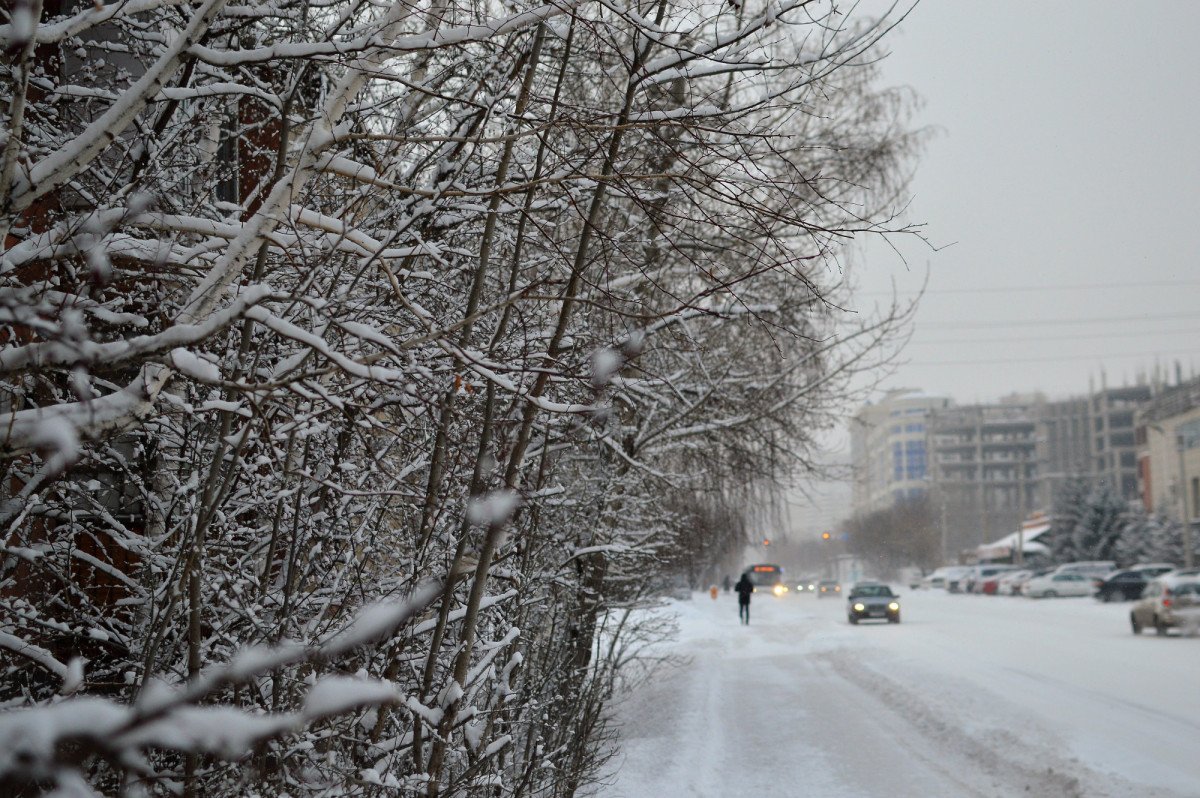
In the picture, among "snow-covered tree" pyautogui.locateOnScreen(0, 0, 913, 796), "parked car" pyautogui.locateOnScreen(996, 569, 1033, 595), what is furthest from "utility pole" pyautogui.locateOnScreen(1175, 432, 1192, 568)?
"snow-covered tree" pyautogui.locateOnScreen(0, 0, 913, 796)

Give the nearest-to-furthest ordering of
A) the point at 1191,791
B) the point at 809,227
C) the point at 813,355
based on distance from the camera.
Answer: the point at 809,227 → the point at 1191,791 → the point at 813,355

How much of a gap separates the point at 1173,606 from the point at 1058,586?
2503 cm

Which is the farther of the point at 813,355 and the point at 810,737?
the point at 810,737

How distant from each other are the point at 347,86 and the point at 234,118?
104 inches

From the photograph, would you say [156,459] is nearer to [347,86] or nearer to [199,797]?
[199,797]

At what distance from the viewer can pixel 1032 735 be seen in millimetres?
11922

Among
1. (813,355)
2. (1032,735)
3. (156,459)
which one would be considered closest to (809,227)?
(156,459)

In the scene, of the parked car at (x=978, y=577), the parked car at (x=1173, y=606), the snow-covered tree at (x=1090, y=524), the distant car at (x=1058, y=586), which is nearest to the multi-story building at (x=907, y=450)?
the snow-covered tree at (x=1090, y=524)

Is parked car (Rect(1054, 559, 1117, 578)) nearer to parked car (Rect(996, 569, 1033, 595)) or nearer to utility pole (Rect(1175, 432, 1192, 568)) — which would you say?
parked car (Rect(996, 569, 1033, 595))

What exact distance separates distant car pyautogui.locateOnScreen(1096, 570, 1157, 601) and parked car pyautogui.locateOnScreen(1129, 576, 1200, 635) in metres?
16.0

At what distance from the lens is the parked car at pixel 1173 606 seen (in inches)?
958

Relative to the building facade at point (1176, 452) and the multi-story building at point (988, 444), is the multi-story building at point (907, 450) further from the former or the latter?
the building facade at point (1176, 452)

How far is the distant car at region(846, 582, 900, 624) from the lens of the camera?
35.0 meters

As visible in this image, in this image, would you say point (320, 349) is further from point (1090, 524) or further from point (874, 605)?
point (1090, 524)
